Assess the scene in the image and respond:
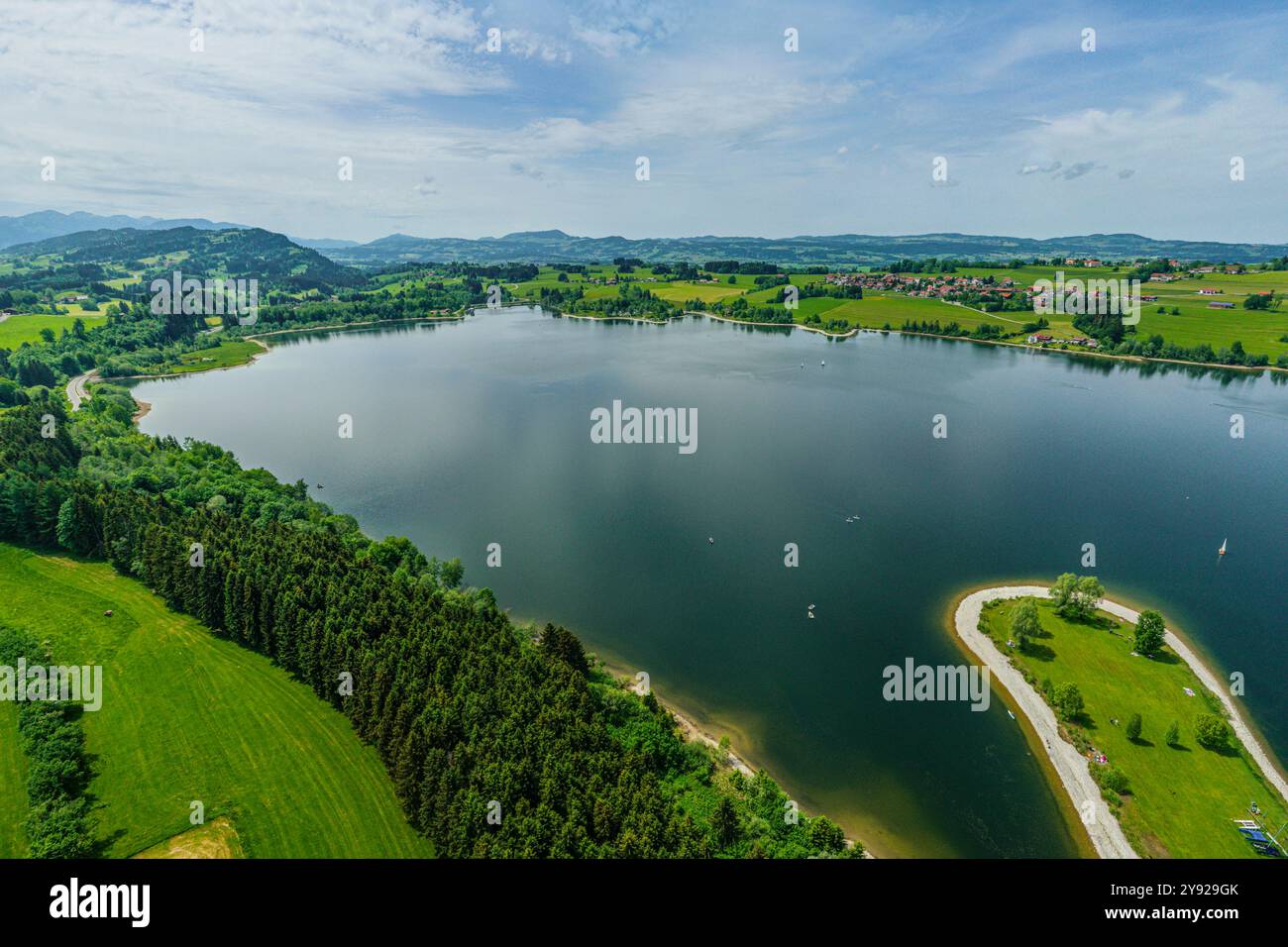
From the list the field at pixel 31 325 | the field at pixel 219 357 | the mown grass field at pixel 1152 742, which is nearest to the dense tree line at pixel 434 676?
the mown grass field at pixel 1152 742

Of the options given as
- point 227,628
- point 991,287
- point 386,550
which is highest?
point 991,287

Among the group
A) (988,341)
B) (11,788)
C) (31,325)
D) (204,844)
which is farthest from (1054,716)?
(31,325)

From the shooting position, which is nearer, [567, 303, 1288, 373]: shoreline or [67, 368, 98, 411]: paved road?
[67, 368, 98, 411]: paved road

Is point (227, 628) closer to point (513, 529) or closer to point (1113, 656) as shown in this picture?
point (513, 529)

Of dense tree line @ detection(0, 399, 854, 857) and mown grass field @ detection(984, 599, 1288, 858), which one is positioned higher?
dense tree line @ detection(0, 399, 854, 857)

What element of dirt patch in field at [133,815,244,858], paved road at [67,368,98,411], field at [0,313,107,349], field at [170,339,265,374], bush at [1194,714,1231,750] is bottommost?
dirt patch in field at [133,815,244,858]

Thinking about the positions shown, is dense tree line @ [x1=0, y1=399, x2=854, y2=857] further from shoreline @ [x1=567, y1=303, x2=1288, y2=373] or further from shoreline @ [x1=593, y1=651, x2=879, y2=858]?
shoreline @ [x1=567, y1=303, x2=1288, y2=373]

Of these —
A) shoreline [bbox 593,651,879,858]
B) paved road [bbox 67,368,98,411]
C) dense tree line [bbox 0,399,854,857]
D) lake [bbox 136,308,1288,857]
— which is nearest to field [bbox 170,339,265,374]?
lake [bbox 136,308,1288,857]
